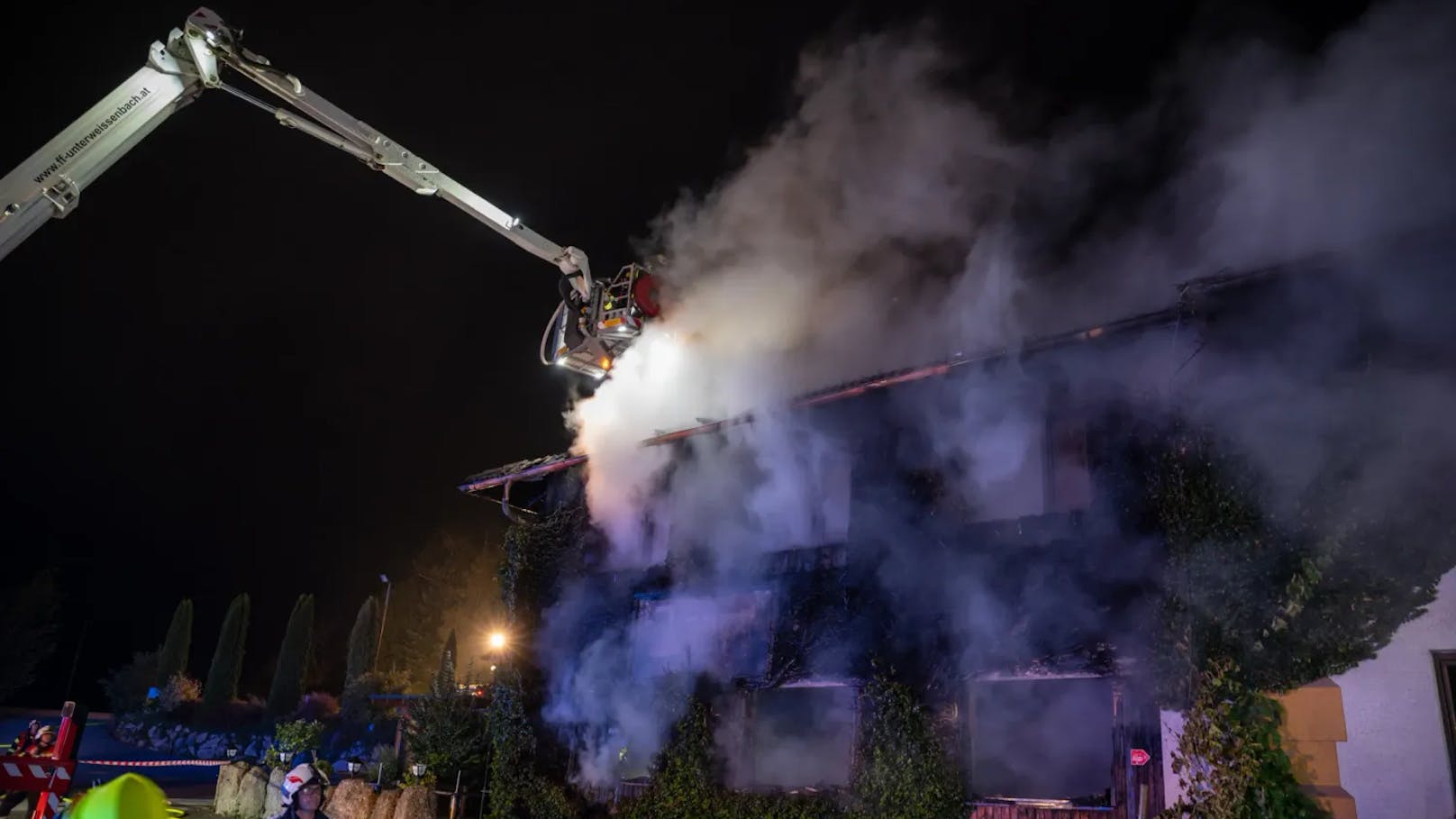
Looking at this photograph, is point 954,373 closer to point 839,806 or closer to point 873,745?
point 873,745

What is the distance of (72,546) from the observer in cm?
4812

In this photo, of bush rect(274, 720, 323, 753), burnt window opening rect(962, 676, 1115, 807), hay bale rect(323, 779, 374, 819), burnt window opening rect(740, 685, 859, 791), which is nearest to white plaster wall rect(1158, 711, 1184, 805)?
burnt window opening rect(962, 676, 1115, 807)

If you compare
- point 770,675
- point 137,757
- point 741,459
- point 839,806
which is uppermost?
point 741,459

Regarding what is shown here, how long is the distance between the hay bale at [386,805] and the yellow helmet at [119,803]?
38.8ft

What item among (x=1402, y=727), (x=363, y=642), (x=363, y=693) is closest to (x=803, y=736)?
(x=1402, y=727)

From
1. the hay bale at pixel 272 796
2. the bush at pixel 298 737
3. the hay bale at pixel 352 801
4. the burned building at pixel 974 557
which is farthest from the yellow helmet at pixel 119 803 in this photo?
the bush at pixel 298 737

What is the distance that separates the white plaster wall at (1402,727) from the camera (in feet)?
22.4

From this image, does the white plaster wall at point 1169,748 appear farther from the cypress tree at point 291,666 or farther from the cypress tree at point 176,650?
the cypress tree at point 176,650

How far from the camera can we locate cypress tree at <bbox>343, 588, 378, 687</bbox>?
125 feet

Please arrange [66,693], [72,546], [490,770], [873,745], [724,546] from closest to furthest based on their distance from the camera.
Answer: [873,745] → [724,546] → [490,770] → [66,693] → [72,546]

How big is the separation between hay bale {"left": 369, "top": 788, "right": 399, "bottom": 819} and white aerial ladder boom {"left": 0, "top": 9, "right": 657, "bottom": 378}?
22.4 ft

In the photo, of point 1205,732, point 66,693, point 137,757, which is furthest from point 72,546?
point 1205,732

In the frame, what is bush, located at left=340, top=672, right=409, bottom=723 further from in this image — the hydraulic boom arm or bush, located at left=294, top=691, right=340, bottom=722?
the hydraulic boom arm

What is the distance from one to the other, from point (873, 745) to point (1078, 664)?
2.38m
